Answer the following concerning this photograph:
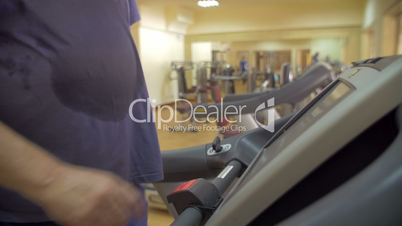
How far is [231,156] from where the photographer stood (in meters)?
1.11

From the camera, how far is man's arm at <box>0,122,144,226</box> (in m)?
0.42

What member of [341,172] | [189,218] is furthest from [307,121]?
[189,218]

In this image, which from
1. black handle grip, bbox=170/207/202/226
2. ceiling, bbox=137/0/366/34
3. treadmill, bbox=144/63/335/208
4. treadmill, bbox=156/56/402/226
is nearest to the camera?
treadmill, bbox=156/56/402/226

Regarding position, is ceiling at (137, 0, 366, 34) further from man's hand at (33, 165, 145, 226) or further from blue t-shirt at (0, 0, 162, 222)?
man's hand at (33, 165, 145, 226)

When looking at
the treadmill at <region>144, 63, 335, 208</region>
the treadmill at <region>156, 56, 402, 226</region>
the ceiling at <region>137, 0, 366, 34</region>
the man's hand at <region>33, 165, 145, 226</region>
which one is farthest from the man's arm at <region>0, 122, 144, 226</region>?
the ceiling at <region>137, 0, 366, 34</region>

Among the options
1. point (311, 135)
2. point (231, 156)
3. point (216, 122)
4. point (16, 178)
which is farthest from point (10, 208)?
point (216, 122)

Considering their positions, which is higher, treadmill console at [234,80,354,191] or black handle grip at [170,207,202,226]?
treadmill console at [234,80,354,191]

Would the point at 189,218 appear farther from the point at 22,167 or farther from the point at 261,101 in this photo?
the point at 261,101

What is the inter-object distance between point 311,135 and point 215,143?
83 centimetres

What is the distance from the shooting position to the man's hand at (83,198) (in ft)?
1.37

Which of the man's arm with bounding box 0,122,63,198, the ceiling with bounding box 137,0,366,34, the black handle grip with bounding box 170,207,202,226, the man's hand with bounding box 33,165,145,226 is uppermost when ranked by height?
the ceiling with bounding box 137,0,366,34

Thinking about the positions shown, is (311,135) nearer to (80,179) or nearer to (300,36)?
(80,179)

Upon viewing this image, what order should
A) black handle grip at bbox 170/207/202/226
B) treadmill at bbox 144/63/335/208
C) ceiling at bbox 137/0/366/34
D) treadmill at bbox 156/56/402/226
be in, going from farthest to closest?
ceiling at bbox 137/0/366/34 → treadmill at bbox 144/63/335/208 → black handle grip at bbox 170/207/202/226 → treadmill at bbox 156/56/402/226

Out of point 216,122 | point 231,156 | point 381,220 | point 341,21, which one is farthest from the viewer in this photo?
point 341,21
